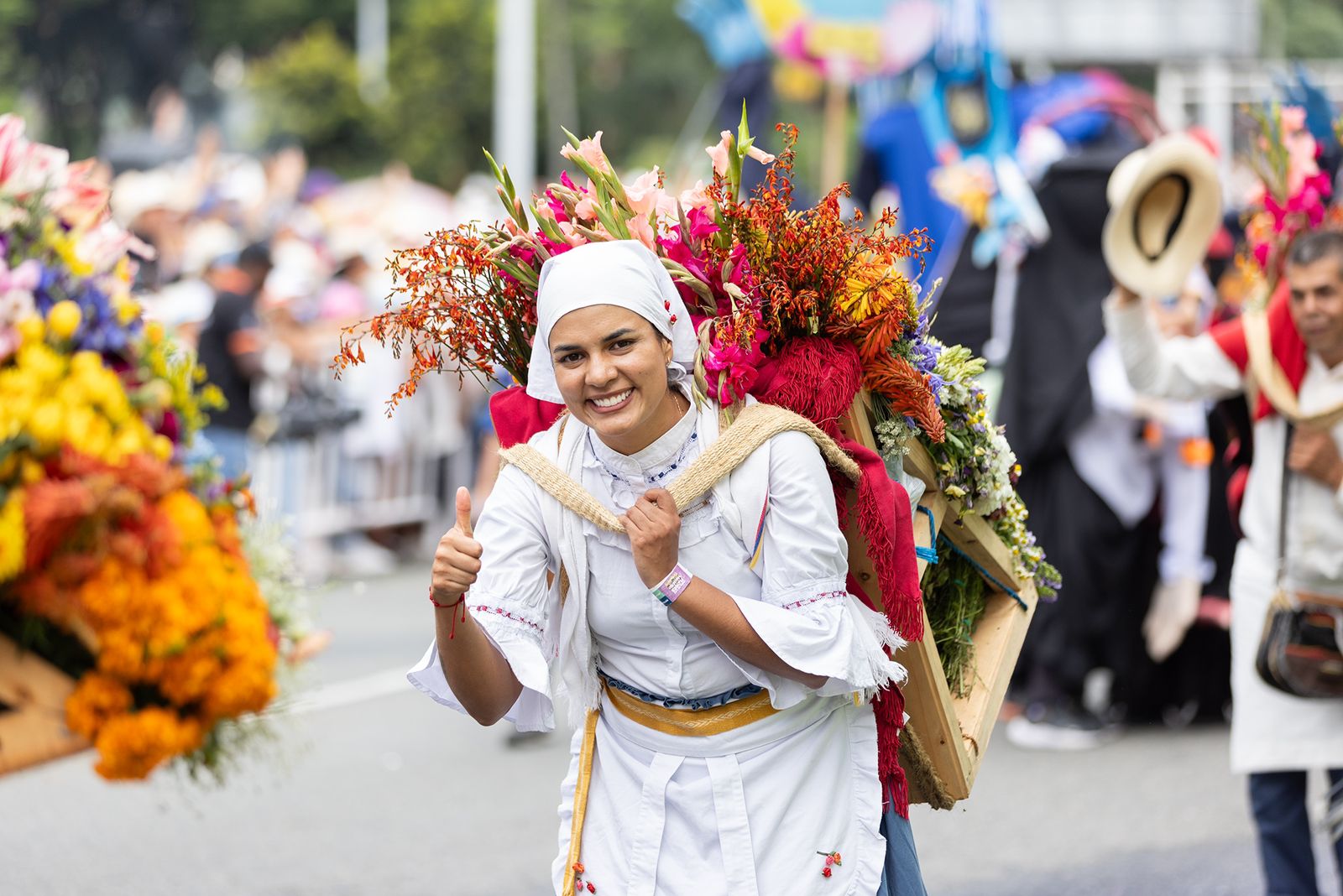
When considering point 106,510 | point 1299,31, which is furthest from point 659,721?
point 1299,31

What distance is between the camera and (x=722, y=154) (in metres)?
3.29

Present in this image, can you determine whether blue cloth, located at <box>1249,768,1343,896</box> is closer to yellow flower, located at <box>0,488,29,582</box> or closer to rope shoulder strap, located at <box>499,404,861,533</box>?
rope shoulder strap, located at <box>499,404,861,533</box>

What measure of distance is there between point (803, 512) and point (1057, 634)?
523 centimetres

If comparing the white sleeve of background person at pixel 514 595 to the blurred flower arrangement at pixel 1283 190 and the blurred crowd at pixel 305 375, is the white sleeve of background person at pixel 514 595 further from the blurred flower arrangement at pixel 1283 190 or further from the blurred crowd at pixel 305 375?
the blurred crowd at pixel 305 375

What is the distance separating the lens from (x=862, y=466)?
10.6ft

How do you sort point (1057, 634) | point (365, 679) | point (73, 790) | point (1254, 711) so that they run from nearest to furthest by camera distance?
point (1254, 711) < point (73, 790) < point (1057, 634) < point (365, 679)

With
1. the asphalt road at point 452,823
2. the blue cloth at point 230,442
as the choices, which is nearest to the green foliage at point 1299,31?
the blue cloth at point 230,442

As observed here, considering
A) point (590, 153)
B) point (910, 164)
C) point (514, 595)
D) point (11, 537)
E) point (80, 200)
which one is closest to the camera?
point (514, 595)

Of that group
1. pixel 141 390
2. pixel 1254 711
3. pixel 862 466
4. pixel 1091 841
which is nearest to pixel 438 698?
pixel 862 466

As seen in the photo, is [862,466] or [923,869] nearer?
[862,466]

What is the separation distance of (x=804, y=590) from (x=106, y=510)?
1.50 meters

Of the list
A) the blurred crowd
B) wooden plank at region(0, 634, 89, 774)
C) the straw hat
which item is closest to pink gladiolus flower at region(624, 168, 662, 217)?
wooden plank at region(0, 634, 89, 774)

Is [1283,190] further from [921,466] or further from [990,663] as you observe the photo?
[921,466]

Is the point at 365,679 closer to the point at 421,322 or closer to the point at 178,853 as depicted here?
the point at 178,853
